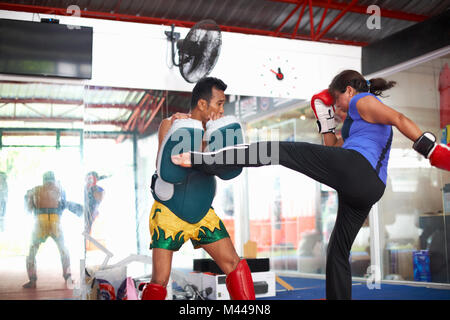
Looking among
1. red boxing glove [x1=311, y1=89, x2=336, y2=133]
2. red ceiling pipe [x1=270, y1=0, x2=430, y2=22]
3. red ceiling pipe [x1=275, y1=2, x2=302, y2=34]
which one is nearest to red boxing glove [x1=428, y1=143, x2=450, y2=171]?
red boxing glove [x1=311, y1=89, x2=336, y2=133]

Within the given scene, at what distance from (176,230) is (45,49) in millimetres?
2690

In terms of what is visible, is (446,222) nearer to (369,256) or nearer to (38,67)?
(369,256)

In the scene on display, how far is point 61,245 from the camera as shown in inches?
169

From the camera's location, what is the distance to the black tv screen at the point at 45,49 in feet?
13.9

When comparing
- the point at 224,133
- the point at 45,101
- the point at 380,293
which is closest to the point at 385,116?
the point at 224,133

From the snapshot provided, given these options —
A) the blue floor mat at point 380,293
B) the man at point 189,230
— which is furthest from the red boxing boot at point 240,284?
the blue floor mat at point 380,293

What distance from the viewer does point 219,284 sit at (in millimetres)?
4156

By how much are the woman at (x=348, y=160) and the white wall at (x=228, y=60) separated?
8.28 ft

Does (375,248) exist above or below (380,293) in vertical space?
above

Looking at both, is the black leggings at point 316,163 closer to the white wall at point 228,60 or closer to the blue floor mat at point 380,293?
the blue floor mat at point 380,293

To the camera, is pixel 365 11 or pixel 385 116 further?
pixel 365 11

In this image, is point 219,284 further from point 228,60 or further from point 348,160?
point 228,60
